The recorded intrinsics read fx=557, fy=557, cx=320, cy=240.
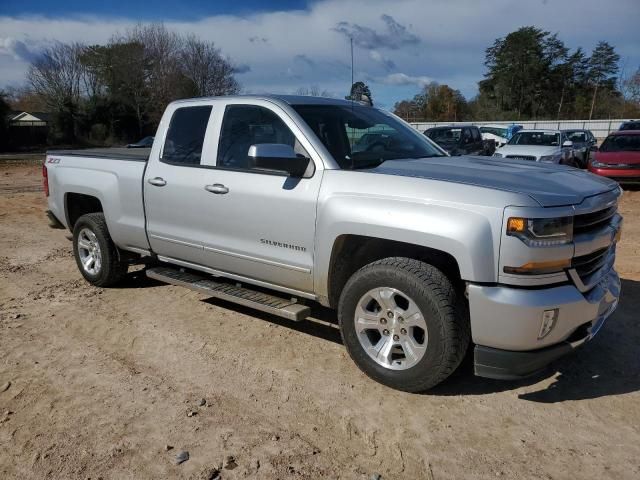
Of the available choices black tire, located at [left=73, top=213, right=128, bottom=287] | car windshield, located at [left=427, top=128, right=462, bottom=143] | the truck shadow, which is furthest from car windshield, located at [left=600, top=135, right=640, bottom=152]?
black tire, located at [left=73, top=213, right=128, bottom=287]

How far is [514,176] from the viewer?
3598mm

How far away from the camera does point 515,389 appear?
3.76 m

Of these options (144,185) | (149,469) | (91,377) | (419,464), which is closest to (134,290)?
(144,185)

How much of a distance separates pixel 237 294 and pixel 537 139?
47.4 ft

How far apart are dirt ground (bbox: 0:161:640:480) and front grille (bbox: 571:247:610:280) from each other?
85cm

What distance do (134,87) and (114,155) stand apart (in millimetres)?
38825

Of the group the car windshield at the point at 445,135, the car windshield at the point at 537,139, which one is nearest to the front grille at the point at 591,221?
the car windshield at the point at 537,139

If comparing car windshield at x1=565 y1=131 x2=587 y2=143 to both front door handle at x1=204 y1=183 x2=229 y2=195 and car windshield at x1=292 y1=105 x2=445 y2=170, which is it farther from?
front door handle at x1=204 y1=183 x2=229 y2=195

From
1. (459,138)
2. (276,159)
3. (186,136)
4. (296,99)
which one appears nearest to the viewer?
(276,159)

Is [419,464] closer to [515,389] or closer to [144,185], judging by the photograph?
[515,389]

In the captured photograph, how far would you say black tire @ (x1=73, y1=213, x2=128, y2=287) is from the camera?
5.75 meters

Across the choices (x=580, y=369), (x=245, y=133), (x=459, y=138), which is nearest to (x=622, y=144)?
(x=459, y=138)

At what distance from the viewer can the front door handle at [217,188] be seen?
4418 millimetres

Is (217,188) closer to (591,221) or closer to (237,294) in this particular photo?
(237,294)
